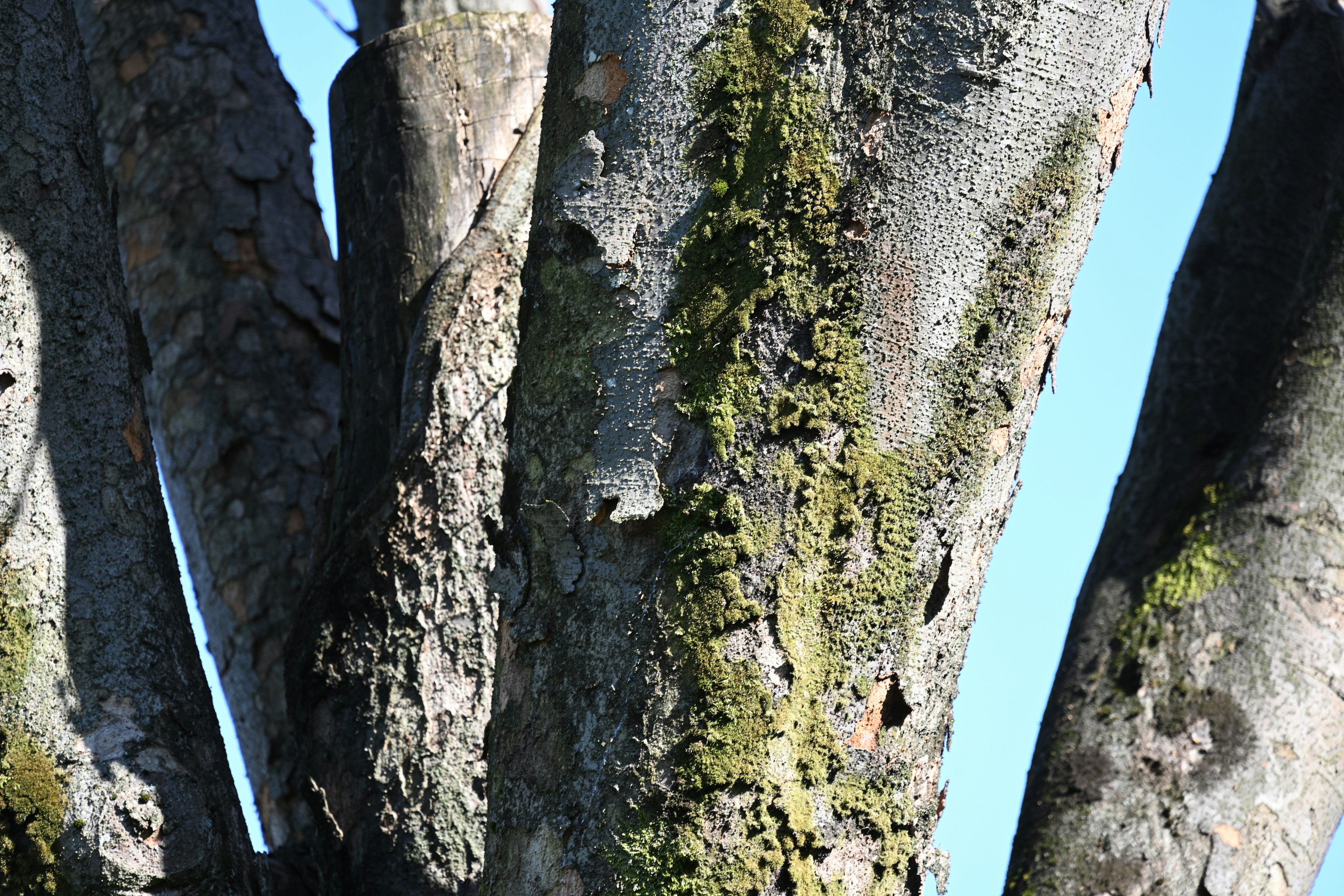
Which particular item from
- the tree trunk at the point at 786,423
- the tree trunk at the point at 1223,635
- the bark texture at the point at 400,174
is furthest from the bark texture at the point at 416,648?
the tree trunk at the point at 1223,635

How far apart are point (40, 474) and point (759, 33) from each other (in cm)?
100

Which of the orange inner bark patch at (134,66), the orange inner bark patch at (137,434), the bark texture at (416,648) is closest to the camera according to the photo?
the orange inner bark patch at (137,434)

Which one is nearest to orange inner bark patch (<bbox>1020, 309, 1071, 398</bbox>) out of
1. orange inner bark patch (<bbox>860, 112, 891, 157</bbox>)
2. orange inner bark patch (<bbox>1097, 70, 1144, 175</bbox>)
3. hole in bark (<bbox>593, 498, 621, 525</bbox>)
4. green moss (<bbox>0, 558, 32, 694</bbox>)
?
orange inner bark patch (<bbox>1097, 70, 1144, 175</bbox>)

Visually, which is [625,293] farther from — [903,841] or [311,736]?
[311,736]

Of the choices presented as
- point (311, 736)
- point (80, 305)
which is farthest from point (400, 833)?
point (80, 305)

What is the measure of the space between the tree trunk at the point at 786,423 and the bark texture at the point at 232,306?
3.43 ft

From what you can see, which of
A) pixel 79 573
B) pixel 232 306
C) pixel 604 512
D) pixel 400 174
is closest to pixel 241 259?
pixel 232 306

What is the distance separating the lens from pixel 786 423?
123cm

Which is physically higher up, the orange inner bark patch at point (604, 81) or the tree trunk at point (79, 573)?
the orange inner bark patch at point (604, 81)

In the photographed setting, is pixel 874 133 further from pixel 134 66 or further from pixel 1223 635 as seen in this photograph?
pixel 134 66

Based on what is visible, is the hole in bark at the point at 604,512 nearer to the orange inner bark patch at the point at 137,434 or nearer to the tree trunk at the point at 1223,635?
the tree trunk at the point at 1223,635

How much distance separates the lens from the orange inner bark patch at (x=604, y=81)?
1.35 m

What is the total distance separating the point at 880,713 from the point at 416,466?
88cm

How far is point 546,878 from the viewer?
1234mm
